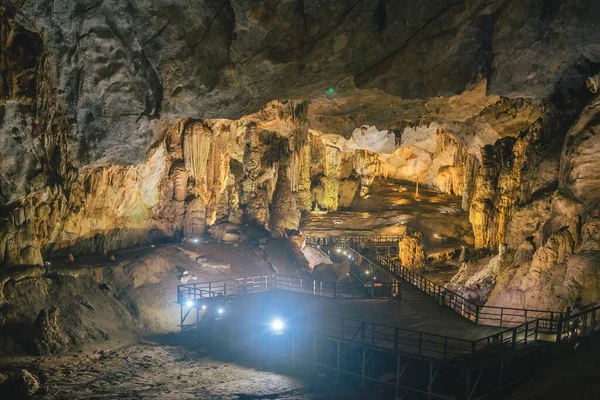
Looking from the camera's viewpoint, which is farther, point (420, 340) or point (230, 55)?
point (230, 55)

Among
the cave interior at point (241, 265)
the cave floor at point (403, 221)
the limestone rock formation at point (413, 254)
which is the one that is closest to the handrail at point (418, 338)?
the cave interior at point (241, 265)

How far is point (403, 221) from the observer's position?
3528 cm

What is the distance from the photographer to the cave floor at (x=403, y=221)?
1339 inches

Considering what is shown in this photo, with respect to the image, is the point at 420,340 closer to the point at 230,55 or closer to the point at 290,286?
the point at 230,55

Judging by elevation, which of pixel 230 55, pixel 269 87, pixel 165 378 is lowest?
pixel 165 378

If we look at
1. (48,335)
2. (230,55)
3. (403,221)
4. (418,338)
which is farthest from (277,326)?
(403,221)

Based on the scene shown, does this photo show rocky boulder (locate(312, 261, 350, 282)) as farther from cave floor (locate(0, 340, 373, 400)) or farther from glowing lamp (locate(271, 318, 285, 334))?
cave floor (locate(0, 340, 373, 400))

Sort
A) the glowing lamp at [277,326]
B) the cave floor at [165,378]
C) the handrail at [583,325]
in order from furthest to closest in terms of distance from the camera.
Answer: the glowing lamp at [277,326] < the cave floor at [165,378] < the handrail at [583,325]

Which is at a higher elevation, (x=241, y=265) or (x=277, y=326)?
(x=241, y=265)

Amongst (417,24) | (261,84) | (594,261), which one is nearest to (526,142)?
(594,261)

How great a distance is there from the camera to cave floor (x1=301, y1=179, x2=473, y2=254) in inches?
1339

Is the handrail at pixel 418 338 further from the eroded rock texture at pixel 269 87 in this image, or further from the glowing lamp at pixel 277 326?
the eroded rock texture at pixel 269 87

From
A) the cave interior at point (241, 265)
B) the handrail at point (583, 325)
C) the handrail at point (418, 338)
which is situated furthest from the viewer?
the cave interior at point (241, 265)

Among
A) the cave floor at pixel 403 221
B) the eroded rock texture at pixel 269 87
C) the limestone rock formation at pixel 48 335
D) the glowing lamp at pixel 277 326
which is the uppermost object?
the eroded rock texture at pixel 269 87
